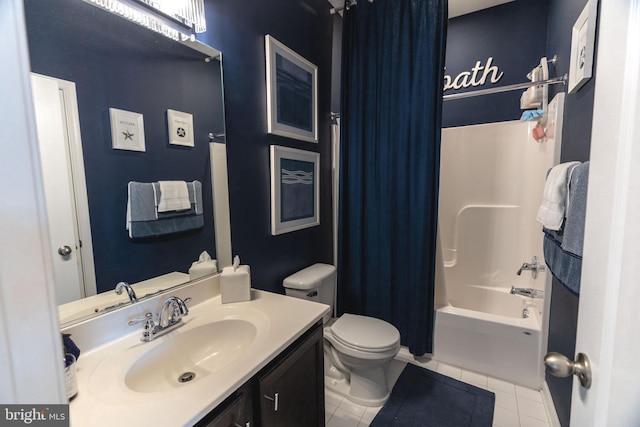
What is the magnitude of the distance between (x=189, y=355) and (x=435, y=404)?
151 cm

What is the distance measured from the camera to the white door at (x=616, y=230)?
417 millimetres

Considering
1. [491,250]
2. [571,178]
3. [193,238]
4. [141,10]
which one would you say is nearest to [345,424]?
[193,238]

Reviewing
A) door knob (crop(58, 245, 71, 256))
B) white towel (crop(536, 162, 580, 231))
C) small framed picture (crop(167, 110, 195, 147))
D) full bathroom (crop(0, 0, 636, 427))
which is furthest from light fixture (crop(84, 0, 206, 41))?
white towel (crop(536, 162, 580, 231))

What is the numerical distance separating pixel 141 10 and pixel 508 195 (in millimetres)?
2790

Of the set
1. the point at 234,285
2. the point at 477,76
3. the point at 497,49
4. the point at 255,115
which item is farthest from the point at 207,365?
the point at 497,49

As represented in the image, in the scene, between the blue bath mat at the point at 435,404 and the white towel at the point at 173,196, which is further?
the blue bath mat at the point at 435,404

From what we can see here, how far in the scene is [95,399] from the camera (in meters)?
0.71

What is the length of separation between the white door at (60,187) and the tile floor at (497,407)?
58.5 inches

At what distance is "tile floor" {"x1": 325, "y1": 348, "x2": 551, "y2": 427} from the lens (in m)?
1.60

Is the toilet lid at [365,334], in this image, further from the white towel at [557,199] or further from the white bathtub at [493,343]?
the white towel at [557,199]

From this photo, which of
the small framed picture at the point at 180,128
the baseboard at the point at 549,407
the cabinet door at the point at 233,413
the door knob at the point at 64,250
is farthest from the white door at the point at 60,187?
the baseboard at the point at 549,407

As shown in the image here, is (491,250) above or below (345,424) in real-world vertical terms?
above

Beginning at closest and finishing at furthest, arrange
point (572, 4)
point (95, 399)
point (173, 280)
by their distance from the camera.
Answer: point (95, 399) < point (173, 280) < point (572, 4)

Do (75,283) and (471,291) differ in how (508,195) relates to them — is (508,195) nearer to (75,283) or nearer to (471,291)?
(471,291)
